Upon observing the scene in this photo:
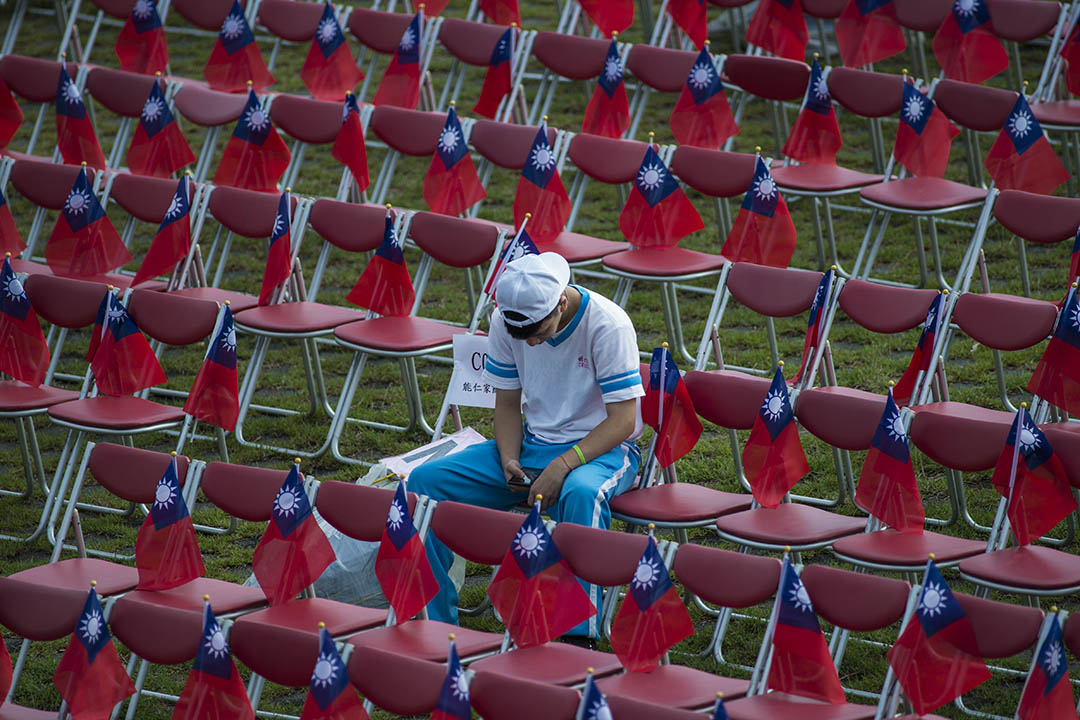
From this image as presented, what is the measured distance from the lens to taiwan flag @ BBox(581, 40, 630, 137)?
7.87 meters

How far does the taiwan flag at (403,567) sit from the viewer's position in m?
4.96

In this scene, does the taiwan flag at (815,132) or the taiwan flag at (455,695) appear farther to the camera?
the taiwan flag at (815,132)

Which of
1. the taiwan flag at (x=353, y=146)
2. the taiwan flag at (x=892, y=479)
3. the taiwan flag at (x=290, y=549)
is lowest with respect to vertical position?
the taiwan flag at (x=290, y=549)

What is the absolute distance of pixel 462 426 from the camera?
6949mm

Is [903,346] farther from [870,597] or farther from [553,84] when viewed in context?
[870,597]

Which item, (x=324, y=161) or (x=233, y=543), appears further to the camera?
(x=324, y=161)

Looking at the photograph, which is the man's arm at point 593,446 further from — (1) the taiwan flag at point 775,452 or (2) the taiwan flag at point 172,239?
(2) the taiwan flag at point 172,239

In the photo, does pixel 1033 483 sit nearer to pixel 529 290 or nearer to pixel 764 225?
pixel 529 290

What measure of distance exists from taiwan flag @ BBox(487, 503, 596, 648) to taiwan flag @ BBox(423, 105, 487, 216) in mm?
2990

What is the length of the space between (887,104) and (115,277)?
4.00 m

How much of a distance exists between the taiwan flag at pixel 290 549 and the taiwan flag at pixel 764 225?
2626mm

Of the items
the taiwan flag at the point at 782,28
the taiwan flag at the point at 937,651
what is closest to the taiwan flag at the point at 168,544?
the taiwan flag at the point at 937,651

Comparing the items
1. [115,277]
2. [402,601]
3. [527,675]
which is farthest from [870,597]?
[115,277]

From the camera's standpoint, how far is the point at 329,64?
28.2ft
